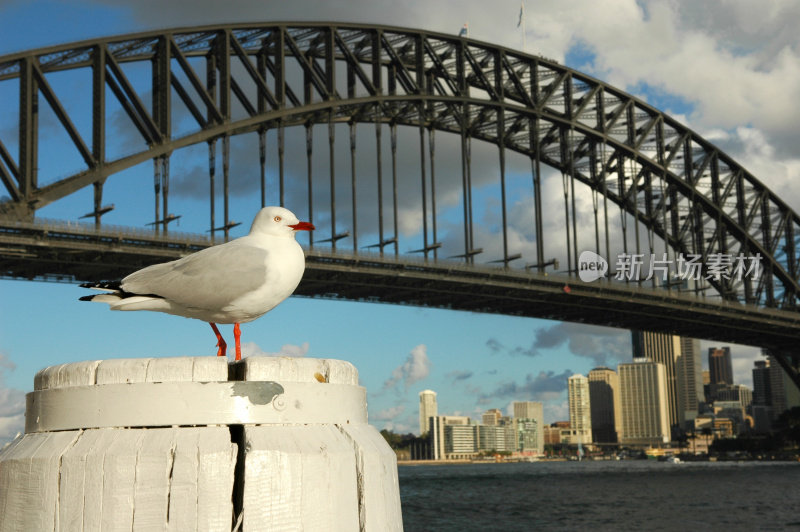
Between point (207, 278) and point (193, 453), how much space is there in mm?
1131

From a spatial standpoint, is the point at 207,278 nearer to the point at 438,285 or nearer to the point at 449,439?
the point at 438,285

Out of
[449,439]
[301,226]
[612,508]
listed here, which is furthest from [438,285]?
[449,439]

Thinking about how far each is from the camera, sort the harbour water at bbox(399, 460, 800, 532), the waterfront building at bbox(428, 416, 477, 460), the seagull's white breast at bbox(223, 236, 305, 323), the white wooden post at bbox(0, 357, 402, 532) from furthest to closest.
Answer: the waterfront building at bbox(428, 416, 477, 460) < the harbour water at bbox(399, 460, 800, 532) < the seagull's white breast at bbox(223, 236, 305, 323) < the white wooden post at bbox(0, 357, 402, 532)

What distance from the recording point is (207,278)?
9.32 feet

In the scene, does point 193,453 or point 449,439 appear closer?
point 193,453

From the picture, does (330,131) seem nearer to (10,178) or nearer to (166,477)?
(10,178)

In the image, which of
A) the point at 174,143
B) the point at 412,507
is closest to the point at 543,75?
the point at 174,143

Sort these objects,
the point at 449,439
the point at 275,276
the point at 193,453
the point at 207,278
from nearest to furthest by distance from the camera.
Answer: the point at 193,453 → the point at 275,276 → the point at 207,278 → the point at 449,439

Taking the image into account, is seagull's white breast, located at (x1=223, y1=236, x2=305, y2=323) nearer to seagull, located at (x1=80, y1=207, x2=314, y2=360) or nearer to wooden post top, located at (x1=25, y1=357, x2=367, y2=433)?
seagull, located at (x1=80, y1=207, x2=314, y2=360)

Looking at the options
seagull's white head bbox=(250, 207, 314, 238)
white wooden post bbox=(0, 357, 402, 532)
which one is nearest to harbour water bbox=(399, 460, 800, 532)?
seagull's white head bbox=(250, 207, 314, 238)

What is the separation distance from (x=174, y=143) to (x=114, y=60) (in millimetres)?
4431

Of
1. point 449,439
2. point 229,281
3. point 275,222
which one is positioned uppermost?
point 275,222

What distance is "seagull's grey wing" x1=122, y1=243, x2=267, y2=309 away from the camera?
2.75 metres

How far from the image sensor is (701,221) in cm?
6938
